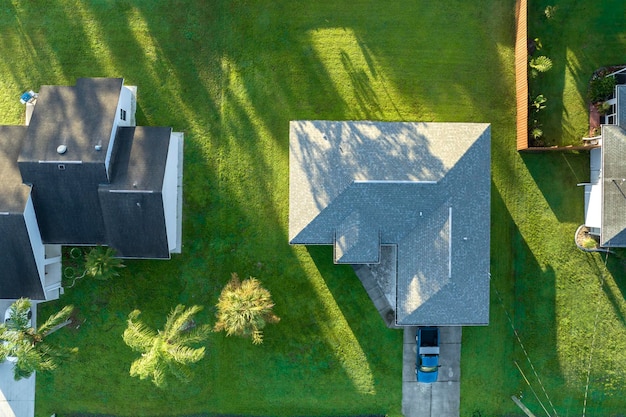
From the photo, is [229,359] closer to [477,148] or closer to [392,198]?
[392,198]

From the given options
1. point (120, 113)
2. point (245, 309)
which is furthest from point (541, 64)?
point (120, 113)

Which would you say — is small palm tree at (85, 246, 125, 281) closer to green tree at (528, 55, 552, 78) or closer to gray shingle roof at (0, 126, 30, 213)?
gray shingle roof at (0, 126, 30, 213)

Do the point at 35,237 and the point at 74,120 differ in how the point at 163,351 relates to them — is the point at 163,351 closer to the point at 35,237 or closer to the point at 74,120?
the point at 35,237

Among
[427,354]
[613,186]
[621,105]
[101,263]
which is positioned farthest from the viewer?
[427,354]

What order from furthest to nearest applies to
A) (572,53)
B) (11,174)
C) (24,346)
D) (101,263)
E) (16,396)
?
(16,396), (572,53), (101,263), (11,174), (24,346)

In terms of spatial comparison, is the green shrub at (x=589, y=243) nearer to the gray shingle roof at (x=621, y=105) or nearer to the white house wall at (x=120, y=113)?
the gray shingle roof at (x=621, y=105)

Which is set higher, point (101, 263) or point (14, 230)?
point (14, 230)

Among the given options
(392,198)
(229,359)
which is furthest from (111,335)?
(392,198)
